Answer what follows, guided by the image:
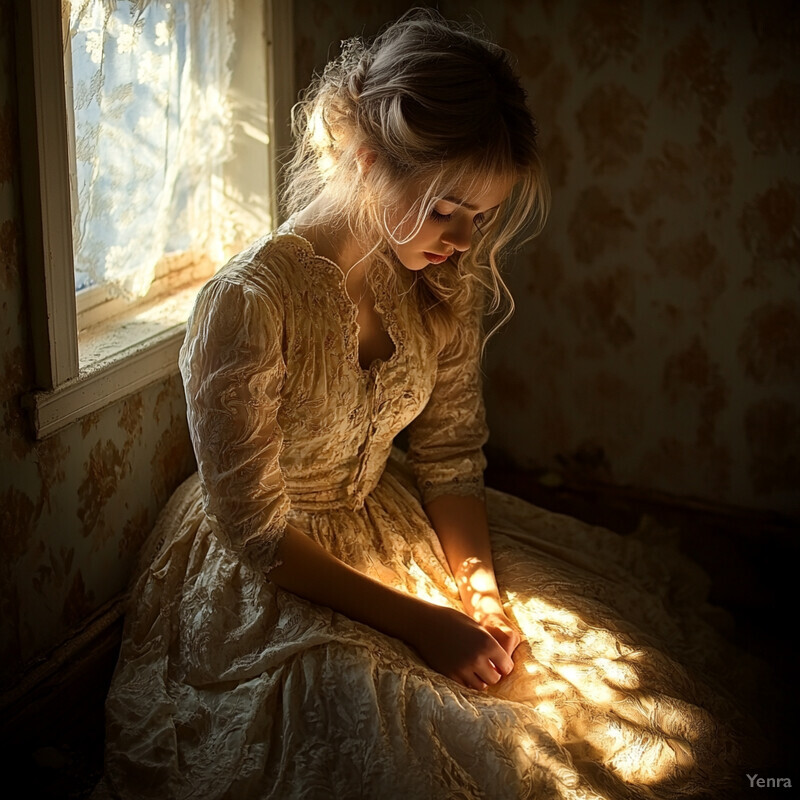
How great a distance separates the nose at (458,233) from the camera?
143 cm

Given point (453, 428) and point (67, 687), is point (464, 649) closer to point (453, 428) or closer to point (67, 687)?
point (453, 428)

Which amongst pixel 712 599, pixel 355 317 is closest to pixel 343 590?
pixel 355 317

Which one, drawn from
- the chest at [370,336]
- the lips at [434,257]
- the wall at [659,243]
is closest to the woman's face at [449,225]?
the lips at [434,257]

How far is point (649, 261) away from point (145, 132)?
118 centimetres

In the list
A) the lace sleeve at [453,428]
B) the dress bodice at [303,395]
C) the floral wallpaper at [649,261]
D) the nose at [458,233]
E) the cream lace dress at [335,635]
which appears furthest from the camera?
the floral wallpaper at [649,261]

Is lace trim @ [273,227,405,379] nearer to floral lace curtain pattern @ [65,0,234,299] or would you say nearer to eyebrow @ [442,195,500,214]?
eyebrow @ [442,195,500,214]

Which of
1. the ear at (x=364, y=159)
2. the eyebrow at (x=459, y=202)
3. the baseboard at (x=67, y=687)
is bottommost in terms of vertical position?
the baseboard at (x=67, y=687)

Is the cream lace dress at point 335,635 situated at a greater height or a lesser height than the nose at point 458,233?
lesser

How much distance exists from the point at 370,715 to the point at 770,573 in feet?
4.36

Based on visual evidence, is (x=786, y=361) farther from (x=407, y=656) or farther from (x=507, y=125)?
(x=407, y=656)

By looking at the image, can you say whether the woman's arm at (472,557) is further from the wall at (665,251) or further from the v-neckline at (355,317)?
the wall at (665,251)

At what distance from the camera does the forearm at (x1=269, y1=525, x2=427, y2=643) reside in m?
1.37

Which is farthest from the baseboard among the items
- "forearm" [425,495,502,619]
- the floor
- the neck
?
the neck

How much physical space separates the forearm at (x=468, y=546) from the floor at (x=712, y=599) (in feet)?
1.54
